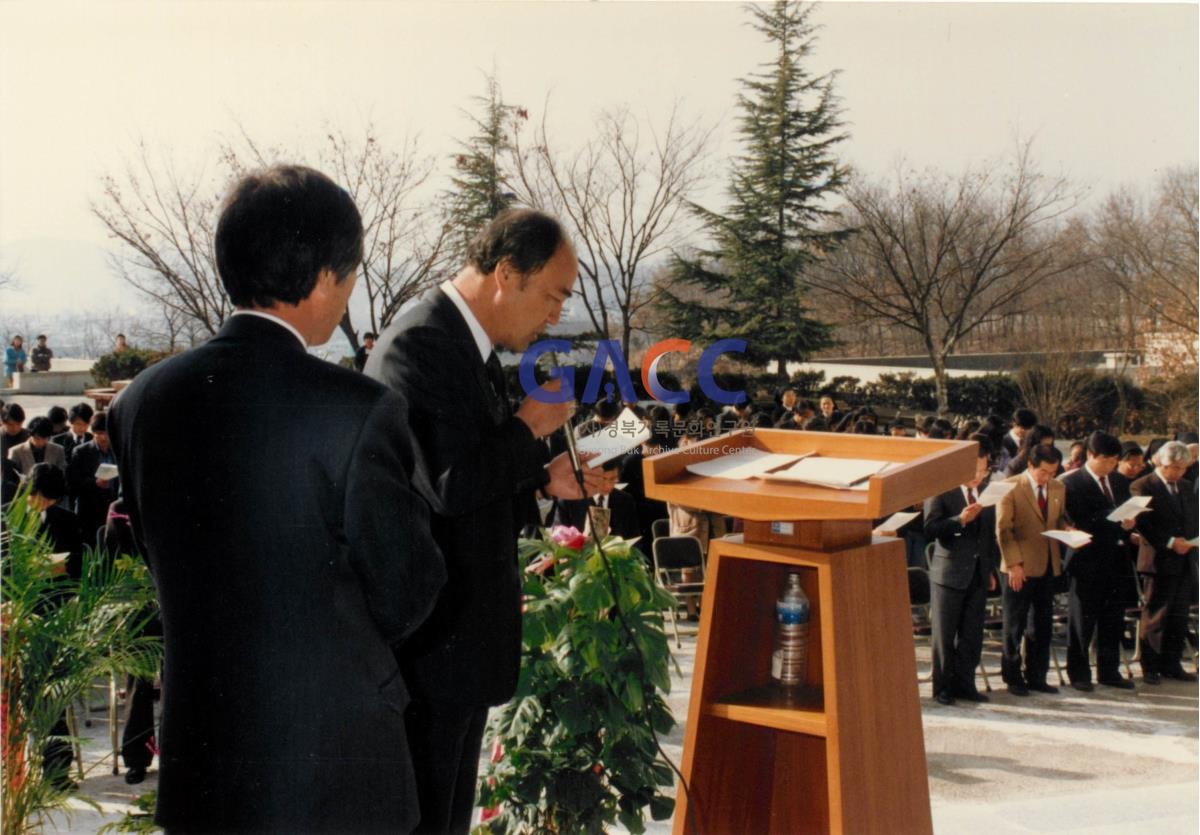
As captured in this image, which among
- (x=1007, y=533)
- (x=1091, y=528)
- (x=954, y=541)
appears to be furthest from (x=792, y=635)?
(x=1091, y=528)

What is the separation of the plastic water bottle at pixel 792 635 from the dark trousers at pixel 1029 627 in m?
4.06

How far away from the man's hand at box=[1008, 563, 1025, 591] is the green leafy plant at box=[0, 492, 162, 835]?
4.46m

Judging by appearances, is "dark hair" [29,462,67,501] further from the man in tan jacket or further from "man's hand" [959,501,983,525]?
the man in tan jacket

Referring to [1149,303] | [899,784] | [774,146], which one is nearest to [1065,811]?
[899,784]

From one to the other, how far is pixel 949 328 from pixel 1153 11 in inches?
380

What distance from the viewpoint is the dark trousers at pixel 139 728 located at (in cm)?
398

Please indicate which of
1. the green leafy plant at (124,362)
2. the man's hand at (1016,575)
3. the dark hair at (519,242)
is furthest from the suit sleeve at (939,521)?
the dark hair at (519,242)

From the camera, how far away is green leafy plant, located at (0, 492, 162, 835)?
7.57 feet

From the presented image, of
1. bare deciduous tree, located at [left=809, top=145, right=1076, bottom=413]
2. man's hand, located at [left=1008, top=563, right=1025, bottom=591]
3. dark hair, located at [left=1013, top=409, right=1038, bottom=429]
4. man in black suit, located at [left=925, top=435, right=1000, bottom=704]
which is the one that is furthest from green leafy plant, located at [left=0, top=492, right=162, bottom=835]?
bare deciduous tree, located at [left=809, top=145, right=1076, bottom=413]

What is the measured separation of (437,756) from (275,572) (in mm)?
626

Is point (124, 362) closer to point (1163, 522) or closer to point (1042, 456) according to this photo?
point (1042, 456)

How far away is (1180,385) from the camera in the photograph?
11180 mm

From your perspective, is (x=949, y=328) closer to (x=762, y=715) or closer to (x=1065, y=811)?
(x=1065, y=811)

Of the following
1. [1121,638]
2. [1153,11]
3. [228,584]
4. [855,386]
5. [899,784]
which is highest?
[1153,11]
